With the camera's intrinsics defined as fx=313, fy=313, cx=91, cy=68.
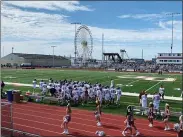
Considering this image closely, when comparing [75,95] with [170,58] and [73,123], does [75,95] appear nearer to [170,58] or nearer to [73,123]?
[73,123]

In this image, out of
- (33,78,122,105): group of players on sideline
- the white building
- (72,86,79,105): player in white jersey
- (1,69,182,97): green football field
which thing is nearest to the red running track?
(72,86,79,105): player in white jersey

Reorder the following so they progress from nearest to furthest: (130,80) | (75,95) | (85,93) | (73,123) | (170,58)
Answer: (73,123) → (75,95) → (85,93) → (130,80) → (170,58)

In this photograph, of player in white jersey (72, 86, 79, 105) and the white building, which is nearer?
player in white jersey (72, 86, 79, 105)

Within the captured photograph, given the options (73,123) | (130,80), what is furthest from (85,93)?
(130,80)

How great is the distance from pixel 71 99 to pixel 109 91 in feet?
8.47

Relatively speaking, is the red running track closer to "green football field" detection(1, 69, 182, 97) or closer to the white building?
"green football field" detection(1, 69, 182, 97)

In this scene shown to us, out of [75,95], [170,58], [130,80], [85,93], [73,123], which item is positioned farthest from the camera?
[170,58]

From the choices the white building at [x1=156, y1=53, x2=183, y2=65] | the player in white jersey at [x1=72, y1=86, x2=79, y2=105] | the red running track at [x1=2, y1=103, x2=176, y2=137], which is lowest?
the red running track at [x1=2, y1=103, x2=176, y2=137]

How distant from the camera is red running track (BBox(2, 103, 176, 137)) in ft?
43.8

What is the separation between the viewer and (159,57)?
10338 cm

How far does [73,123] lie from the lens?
49.0 feet

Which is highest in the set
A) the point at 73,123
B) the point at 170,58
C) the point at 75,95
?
the point at 170,58

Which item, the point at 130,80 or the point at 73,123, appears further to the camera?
the point at 130,80

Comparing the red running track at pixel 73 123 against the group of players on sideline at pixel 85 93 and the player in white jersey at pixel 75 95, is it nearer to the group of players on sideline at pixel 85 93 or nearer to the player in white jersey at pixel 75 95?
the player in white jersey at pixel 75 95
